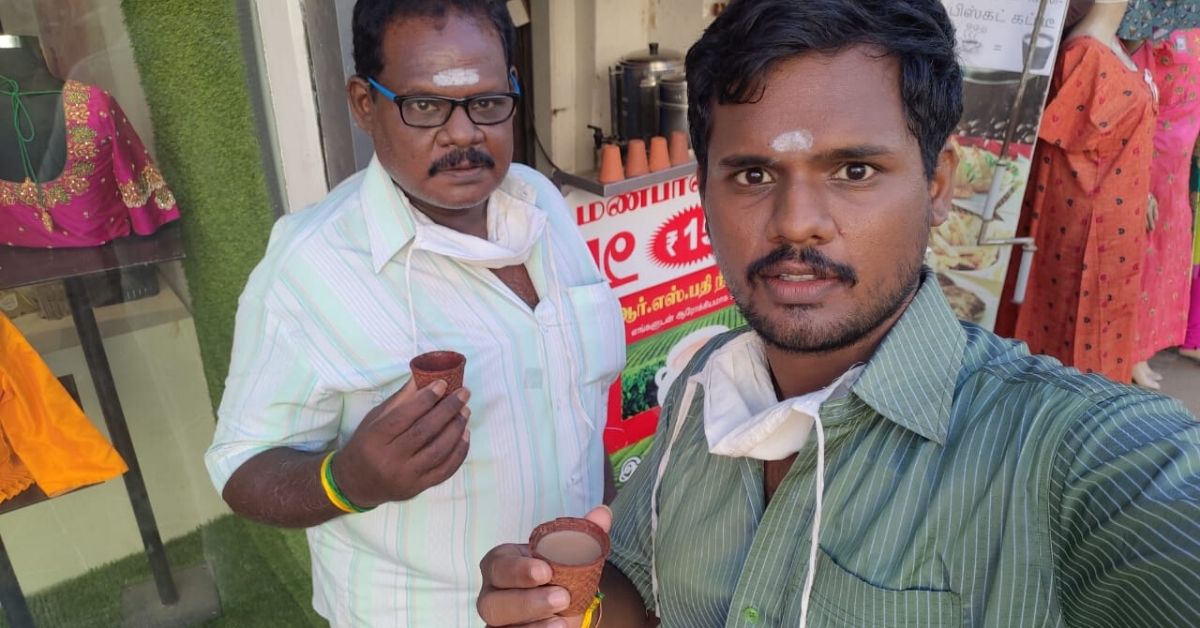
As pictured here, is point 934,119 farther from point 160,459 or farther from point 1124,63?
point 1124,63

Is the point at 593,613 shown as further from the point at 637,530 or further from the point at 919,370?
the point at 919,370

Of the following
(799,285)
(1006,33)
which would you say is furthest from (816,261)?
(1006,33)

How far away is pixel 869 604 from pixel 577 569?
17.1 inches

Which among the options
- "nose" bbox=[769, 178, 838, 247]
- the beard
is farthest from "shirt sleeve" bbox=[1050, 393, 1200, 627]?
"nose" bbox=[769, 178, 838, 247]

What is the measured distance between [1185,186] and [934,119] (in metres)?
4.59

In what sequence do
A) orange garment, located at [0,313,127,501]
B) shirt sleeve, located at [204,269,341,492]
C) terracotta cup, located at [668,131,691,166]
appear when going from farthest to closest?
terracotta cup, located at [668,131,691,166] → orange garment, located at [0,313,127,501] → shirt sleeve, located at [204,269,341,492]

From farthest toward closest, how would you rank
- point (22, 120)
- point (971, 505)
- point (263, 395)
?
point (22, 120)
point (263, 395)
point (971, 505)

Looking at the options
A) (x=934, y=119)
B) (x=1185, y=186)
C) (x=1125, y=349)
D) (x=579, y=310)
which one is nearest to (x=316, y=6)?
(x=579, y=310)

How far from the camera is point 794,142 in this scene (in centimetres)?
109

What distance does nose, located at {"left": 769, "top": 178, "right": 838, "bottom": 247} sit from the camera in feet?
3.58

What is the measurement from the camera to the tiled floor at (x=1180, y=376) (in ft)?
17.2

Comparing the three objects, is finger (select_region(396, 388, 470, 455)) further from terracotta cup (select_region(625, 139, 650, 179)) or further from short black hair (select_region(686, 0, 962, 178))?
terracotta cup (select_region(625, 139, 650, 179))

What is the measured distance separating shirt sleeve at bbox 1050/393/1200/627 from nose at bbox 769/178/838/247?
421 mm

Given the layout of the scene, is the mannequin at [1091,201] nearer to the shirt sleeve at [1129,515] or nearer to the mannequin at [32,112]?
the shirt sleeve at [1129,515]
